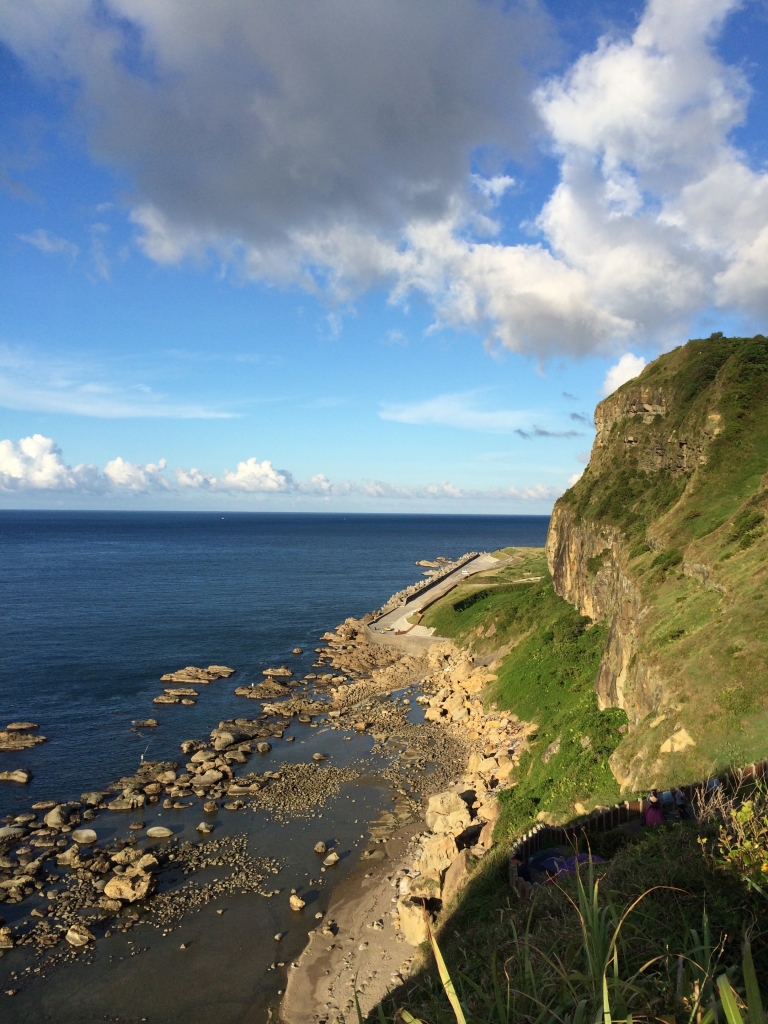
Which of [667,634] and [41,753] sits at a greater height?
[667,634]

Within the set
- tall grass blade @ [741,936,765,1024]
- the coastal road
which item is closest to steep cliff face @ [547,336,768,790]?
tall grass blade @ [741,936,765,1024]

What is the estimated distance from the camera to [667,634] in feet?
85.7

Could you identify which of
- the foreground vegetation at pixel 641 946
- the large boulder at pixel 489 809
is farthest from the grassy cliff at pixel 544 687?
the foreground vegetation at pixel 641 946

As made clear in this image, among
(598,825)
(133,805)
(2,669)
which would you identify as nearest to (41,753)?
(133,805)

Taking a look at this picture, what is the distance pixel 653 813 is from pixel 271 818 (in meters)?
22.8

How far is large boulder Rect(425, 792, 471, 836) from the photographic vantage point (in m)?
27.8

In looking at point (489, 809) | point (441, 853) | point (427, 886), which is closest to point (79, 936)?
point (427, 886)

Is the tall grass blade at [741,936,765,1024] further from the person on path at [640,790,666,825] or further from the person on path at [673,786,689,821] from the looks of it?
the person on path at [673,786,689,821]

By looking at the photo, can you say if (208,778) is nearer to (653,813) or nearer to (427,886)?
(427,886)

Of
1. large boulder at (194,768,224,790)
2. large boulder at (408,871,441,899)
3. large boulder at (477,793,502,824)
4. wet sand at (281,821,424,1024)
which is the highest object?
large boulder at (477,793,502,824)

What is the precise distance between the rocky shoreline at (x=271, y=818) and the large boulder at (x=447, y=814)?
8 cm

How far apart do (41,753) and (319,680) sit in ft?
78.7

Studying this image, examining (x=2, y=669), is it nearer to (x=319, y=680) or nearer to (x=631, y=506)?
(x=319, y=680)

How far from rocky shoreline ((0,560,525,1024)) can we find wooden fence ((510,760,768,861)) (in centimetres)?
394
